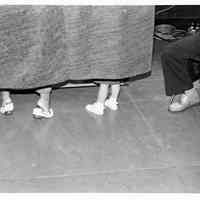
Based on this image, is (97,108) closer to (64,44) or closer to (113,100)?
(113,100)

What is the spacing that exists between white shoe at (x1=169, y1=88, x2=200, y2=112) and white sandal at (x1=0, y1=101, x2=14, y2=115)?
0.94 metres

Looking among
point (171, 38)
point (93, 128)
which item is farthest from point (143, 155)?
point (171, 38)

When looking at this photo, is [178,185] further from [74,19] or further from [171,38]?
[171,38]

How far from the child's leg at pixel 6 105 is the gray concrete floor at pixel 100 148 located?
48 millimetres

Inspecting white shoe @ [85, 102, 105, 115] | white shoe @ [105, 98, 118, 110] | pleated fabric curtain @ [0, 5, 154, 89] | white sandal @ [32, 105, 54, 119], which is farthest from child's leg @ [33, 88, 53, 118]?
pleated fabric curtain @ [0, 5, 154, 89]

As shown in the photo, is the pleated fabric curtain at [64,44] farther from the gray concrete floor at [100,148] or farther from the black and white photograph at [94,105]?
the gray concrete floor at [100,148]

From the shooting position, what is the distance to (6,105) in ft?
7.71

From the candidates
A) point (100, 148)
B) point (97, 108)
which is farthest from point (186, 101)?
point (100, 148)

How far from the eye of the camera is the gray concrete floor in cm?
182

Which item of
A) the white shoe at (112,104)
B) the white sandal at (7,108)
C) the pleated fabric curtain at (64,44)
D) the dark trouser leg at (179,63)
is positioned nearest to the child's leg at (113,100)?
the white shoe at (112,104)

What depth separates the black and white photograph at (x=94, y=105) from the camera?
134 cm

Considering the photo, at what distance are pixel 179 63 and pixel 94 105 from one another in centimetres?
55

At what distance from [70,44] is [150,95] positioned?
4.71 feet

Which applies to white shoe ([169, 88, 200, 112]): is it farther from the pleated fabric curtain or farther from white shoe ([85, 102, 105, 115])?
the pleated fabric curtain
